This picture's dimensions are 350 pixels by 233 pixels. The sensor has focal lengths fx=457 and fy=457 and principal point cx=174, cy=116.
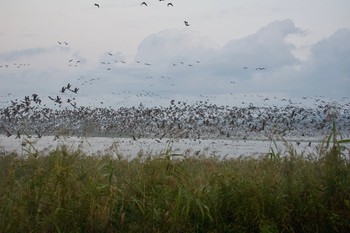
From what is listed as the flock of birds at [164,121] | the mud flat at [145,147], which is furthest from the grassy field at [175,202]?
the flock of birds at [164,121]

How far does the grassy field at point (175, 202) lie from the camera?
7.65 m

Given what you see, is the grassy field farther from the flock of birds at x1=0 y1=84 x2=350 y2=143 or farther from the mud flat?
the flock of birds at x1=0 y1=84 x2=350 y2=143

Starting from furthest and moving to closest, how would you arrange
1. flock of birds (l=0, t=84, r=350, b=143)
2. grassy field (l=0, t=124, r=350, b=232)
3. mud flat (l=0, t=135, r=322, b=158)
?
flock of birds (l=0, t=84, r=350, b=143), mud flat (l=0, t=135, r=322, b=158), grassy field (l=0, t=124, r=350, b=232)

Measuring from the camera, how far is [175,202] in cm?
805

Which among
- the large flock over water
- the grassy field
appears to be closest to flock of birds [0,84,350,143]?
the large flock over water

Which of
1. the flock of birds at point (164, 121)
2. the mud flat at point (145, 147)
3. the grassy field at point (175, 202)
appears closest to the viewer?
the grassy field at point (175, 202)

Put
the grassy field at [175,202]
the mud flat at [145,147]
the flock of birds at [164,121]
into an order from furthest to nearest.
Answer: the flock of birds at [164,121] → the mud flat at [145,147] → the grassy field at [175,202]

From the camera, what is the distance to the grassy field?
765 cm

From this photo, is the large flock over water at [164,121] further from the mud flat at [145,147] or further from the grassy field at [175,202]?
the grassy field at [175,202]

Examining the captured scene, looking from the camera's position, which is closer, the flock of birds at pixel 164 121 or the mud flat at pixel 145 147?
the mud flat at pixel 145 147

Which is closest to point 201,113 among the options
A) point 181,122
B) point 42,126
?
point 181,122

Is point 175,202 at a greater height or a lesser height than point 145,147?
greater

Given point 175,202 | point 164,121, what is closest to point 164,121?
point 164,121

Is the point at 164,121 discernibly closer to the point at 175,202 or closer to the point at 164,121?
the point at 164,121
